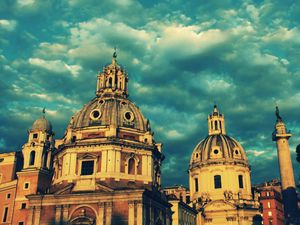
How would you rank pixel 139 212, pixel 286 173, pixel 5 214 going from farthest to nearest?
1. pixel 286 173
2. pixel 5 214
3. pixel 139 212

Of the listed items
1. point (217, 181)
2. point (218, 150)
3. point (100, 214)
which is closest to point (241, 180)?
point (217, 181)

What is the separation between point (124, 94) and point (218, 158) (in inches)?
1221

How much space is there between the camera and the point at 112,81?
2514 inches

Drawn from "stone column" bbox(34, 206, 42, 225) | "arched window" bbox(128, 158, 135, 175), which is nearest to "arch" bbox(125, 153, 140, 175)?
"arched window" bbox(128, 158, 135, 175)

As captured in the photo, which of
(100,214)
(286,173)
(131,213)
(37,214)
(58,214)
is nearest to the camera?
(131,213)

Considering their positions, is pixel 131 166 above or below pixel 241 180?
below

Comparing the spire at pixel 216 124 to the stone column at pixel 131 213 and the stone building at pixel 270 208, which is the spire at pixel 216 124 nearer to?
the stone building at pixel 270 208

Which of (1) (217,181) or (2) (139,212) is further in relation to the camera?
(1) (217,181)

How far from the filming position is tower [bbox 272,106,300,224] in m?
70.3

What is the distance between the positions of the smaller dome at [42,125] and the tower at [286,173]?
1623 inches

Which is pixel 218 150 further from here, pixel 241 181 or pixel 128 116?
pixel 128 116

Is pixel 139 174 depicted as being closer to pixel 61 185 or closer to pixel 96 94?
pixel 61 185

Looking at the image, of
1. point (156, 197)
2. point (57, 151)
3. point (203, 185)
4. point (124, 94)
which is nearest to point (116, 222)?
point (156, 197)

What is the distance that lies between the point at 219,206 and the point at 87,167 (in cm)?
3818
